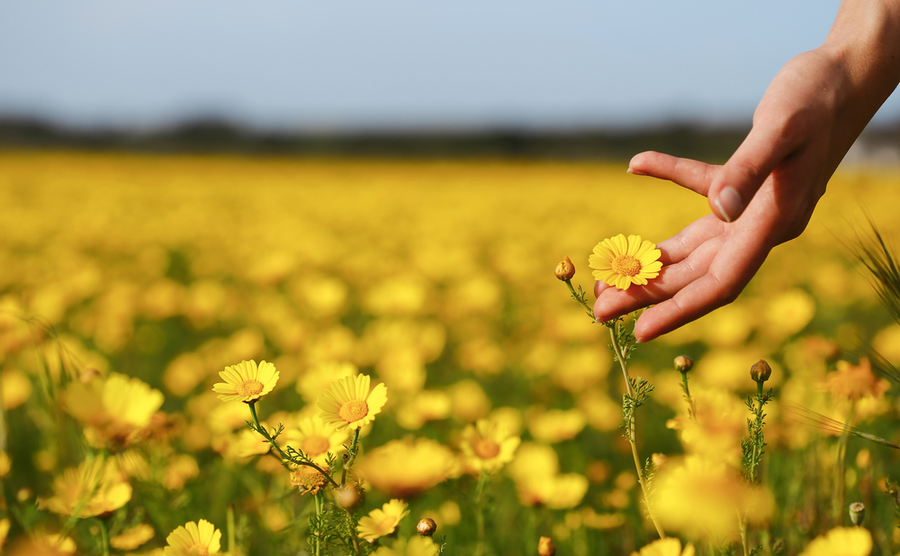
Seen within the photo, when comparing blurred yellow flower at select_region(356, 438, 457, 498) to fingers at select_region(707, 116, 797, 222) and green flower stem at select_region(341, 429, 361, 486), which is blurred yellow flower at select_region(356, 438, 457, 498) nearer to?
green flower stem at select_region(341, 429, 361, 486)

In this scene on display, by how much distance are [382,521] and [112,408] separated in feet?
1.52

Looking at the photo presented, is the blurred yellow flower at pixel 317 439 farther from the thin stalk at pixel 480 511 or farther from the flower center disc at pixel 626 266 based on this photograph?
the flower center disc at pixel 626 266

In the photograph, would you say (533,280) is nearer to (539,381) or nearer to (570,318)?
(570,318)

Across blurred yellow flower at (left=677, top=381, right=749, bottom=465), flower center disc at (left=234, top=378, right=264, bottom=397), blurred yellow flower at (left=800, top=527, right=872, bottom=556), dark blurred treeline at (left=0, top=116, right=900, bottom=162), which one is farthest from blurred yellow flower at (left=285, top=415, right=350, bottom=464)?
dark blurred treeline at (left=0, top=116, right=900, bottom=162)

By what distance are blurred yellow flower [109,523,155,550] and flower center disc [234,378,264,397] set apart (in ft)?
1.16

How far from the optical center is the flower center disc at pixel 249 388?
0.70 metres

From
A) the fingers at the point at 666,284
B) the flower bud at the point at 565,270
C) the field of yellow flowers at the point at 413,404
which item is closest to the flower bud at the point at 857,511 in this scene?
the field of yellow flowers at the point at 413,404

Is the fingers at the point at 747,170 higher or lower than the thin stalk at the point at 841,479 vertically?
higher

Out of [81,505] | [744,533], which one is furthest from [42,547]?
[744,533]

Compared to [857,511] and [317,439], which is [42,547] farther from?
[857,511]

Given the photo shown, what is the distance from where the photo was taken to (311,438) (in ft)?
2.67

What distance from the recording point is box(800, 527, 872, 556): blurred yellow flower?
63cm

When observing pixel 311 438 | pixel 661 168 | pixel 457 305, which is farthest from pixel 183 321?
pixel 661 168

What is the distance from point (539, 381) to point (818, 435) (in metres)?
1.05
